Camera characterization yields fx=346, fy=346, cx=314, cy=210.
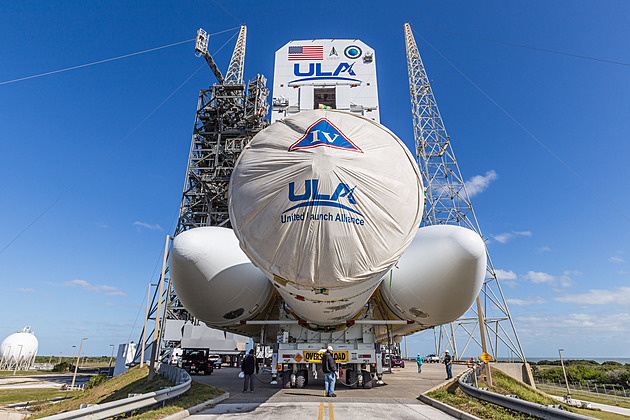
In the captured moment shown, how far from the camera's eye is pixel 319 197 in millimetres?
4844

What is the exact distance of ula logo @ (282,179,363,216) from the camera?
4.84m

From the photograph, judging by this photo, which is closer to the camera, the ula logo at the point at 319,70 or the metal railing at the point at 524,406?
the metal railing at the point at 524,406

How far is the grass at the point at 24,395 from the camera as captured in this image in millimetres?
18066

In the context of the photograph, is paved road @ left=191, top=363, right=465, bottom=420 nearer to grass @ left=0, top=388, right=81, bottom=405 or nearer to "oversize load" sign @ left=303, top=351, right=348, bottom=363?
"oversize load" sign @ left=303, top=351, right=348, bottom=363

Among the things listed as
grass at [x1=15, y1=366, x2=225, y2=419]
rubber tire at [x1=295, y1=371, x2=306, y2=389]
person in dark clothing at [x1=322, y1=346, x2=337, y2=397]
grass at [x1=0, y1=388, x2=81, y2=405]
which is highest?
person in dark clothing at [x1=322, y1=346, x2=337, y2=397]

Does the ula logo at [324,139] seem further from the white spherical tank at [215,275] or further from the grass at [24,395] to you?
the grass at [24,395]

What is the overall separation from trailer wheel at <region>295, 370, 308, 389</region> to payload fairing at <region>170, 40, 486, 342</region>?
276 centimetres

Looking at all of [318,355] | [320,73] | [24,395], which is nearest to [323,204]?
[318,355]

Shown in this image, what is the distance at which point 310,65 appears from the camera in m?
17.7

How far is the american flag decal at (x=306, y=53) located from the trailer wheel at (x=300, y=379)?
584 inches

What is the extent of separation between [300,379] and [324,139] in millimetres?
7379

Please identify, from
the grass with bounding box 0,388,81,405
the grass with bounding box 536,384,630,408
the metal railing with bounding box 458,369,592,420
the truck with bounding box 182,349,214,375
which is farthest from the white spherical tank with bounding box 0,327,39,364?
the grass with bounding box 536,384,630,408

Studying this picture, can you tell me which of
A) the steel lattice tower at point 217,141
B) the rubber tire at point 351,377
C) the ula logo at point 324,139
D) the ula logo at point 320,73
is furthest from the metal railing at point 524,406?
the steel lattice tower at point 217,141

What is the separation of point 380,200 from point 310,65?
1456 cm
